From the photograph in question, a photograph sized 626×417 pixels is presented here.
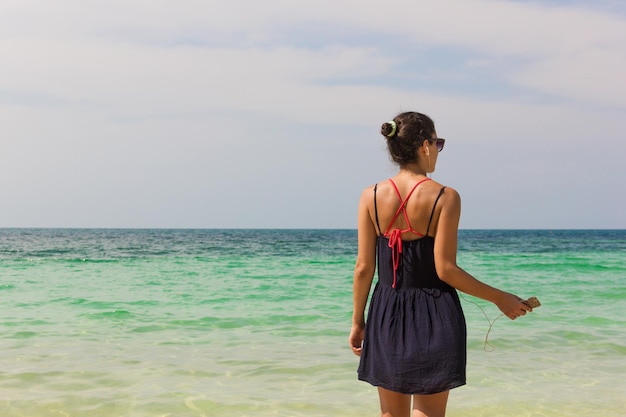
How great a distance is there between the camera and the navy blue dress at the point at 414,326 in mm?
3232

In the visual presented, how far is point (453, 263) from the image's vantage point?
3207mm

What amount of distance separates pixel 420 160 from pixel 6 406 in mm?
4460

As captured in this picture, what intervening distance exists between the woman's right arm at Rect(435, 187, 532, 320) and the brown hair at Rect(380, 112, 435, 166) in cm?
27

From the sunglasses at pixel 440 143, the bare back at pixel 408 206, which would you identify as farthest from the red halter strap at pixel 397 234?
the sunglasses at pixel 440 143

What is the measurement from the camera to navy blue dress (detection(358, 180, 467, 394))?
3232mm

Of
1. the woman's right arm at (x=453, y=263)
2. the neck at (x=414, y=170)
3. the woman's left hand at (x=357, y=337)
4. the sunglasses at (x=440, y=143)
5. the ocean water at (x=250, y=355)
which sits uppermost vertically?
the sunglasses at (x=440, y=143)

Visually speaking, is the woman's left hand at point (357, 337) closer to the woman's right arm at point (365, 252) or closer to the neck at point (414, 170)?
the woman's right arm at point (365, 252)

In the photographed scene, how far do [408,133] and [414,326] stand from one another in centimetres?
92

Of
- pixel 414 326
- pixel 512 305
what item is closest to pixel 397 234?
pixel 414 326

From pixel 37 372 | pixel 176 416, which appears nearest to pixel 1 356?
pixel 37 372

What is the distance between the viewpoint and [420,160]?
3.31 meters

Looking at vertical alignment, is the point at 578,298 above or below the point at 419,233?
below

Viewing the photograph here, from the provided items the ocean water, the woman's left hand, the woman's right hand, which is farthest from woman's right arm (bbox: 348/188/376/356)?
the ocean water

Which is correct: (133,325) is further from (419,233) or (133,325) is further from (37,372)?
(419,233)
